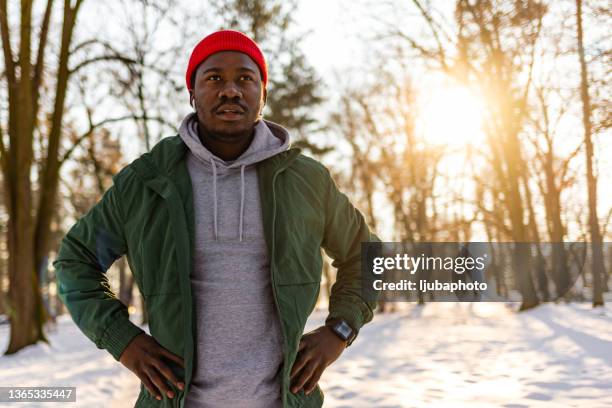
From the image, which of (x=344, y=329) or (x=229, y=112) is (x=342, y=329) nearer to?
(x=344, y=329)

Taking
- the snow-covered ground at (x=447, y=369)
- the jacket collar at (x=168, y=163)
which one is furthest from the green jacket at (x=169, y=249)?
the snow-covered ground at (x=447, y=369)

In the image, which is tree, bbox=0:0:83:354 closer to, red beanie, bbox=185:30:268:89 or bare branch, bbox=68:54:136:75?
bare branch, bbox=68:54:136:75

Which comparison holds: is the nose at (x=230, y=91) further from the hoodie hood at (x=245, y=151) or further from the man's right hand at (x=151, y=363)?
the man's right hand at (x=151, y=363)

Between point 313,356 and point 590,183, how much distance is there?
16.0 meters

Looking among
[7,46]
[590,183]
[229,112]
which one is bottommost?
[229,112]

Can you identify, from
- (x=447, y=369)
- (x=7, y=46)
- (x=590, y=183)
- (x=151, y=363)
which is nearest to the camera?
(x=151, y=363)

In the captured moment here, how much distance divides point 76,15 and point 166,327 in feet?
36.9

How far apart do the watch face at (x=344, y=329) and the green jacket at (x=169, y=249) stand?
18cm

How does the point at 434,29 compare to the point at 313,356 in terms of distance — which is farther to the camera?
the point at 434,29

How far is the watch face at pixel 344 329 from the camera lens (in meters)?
2.08

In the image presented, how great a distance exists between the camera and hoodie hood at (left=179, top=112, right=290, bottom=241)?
1.90 m

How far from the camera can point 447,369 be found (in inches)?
347

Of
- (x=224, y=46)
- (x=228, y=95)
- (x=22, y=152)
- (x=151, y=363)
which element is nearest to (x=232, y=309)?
(x=151, y=363)

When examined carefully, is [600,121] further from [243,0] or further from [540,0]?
[243,0]
